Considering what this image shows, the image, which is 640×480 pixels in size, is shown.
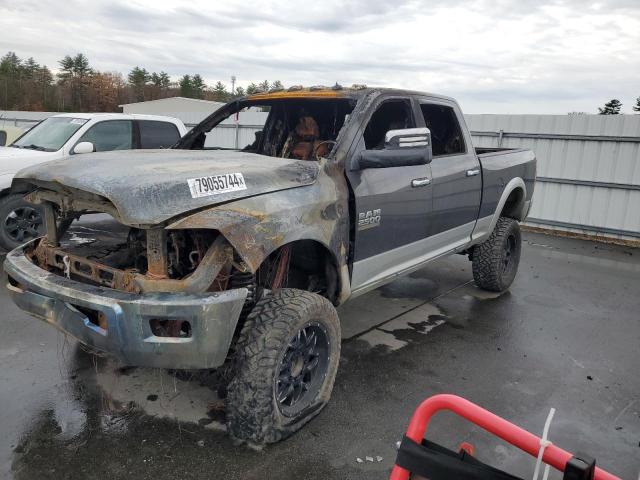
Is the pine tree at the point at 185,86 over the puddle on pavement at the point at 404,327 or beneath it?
over

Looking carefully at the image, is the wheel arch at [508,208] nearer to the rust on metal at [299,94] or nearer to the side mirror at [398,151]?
the side mirror at [398,151]

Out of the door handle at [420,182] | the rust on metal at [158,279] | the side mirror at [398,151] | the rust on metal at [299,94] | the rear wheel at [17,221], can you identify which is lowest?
the rear wheel at [17,221]

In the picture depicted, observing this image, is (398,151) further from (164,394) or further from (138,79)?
(138,79)

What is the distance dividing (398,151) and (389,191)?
16.6 inches

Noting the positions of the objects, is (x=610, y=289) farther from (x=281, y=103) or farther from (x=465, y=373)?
(x=281, y=103)

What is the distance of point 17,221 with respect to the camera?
20.8 feet

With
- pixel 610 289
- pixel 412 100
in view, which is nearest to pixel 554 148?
pixel 610 289

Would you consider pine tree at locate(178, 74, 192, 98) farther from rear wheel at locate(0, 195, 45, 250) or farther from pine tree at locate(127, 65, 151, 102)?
rear wheel at locate(0, 195, 45, 250)

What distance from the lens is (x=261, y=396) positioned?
2.71 m

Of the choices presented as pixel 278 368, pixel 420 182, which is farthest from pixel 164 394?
pixel 420 182

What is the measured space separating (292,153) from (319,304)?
6.19ft

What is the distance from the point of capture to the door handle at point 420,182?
3987mm

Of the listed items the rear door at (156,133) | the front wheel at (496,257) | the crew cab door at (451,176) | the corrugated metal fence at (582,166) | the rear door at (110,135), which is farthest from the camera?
the corrugated metal fence at (582,166)

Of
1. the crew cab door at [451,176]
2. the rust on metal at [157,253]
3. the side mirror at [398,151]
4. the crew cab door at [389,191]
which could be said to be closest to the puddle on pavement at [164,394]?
the rust on metal at [157,253]
